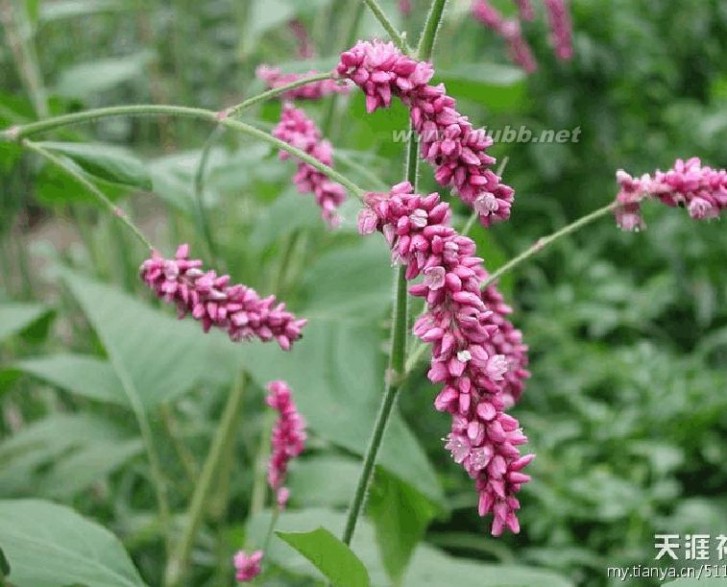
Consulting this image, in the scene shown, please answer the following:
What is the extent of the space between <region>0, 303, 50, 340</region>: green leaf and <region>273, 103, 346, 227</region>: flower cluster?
0.74 metres

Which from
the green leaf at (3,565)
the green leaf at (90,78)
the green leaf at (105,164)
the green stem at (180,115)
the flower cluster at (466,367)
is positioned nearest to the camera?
the flower cluster at (466,367)

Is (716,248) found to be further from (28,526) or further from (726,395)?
(28,526)

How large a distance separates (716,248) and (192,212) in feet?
6.76

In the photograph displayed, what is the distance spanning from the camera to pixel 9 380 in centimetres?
153

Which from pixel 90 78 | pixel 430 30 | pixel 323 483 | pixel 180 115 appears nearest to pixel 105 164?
pixel 180 115

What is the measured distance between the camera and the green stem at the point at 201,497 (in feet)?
4.73

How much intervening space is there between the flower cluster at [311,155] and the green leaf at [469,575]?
1.72 ft

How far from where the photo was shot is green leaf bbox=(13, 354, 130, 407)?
154 cm

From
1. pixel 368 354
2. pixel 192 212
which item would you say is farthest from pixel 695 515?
pixel 192 212

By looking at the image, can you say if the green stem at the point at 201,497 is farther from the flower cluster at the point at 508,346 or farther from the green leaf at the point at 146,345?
the flower cluster at the point at 508,346

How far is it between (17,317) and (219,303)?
0.89 metres

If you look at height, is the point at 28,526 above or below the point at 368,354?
below

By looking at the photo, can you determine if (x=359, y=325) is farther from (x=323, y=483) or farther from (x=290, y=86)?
(x=290, y=86)

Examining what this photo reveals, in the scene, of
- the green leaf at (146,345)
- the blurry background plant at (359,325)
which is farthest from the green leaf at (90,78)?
the green leaf at (146,345)
